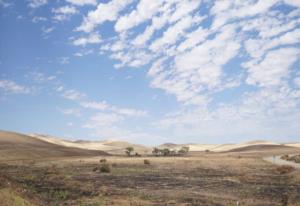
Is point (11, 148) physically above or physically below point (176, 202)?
above

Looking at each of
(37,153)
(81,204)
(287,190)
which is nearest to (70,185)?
(81,204)

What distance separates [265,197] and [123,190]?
30.3ft

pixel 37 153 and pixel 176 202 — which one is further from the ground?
pixel 37 153

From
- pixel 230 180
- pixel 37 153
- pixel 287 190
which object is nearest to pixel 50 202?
pixel 287 190

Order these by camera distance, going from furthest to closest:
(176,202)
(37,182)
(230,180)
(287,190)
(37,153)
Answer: (37,153) → (230,180) → (37,182) → (287,190) → (176,202)

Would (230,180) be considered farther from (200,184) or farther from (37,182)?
(37,182)

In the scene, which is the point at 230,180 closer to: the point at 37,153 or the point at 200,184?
the point at 200,184

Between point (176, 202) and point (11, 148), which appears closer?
point (176, 202)

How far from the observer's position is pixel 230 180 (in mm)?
37219

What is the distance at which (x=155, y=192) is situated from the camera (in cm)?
2803

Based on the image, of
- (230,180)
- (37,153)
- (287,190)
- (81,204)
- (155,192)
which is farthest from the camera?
(37,153)

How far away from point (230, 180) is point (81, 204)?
1859 centimetres

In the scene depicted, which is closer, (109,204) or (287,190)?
(109,204)

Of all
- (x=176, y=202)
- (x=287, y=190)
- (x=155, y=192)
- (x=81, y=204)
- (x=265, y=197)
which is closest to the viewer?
(x=81, y=204)
